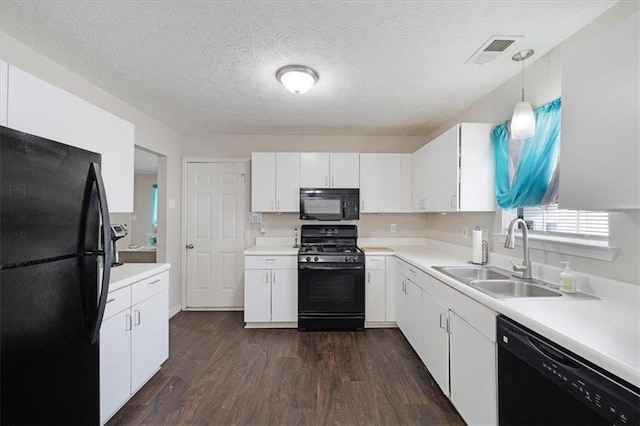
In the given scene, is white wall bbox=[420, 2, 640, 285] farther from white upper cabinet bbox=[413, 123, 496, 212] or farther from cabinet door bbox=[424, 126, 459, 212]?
cabinet door bbox=[424, 126, 459, 212]

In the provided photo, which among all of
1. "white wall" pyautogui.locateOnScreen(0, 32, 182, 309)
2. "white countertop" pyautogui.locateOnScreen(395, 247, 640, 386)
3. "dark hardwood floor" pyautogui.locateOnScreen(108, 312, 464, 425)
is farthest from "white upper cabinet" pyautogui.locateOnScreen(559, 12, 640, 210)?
"white wall" pyautogui.locateOnScreen(0, 32, 182, 309)

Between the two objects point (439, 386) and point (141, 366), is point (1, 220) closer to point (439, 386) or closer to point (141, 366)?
point (141, 366)

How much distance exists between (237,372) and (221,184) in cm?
240

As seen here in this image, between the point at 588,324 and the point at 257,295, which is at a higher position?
the point at 588,324

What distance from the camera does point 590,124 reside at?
3.66 feet

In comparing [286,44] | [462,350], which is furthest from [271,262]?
[286,44]

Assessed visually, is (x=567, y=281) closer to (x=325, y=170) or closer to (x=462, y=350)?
(x=462, y=350)

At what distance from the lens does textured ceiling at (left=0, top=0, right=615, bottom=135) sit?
150cm

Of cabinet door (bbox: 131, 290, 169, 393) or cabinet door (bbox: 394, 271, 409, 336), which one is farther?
cabinet door (bbox: 394, 271, 409, 336)

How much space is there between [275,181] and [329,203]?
736 millimetres

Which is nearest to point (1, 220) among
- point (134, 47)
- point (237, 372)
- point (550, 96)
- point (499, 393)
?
point (134, 47)

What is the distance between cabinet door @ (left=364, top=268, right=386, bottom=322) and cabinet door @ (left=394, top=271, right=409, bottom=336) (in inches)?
6.2

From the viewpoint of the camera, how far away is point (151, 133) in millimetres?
3182

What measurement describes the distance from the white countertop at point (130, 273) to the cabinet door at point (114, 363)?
196mm
